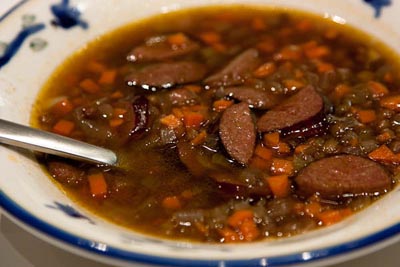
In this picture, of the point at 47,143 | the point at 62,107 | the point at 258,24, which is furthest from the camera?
the point at 258,24

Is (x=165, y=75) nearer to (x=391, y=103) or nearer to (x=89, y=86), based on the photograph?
(x=89, y=86)

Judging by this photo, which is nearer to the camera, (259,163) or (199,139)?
(259,163)

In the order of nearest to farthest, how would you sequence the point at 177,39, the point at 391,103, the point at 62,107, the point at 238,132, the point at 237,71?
the point at 238,132, the point at 391,103, the point at 62,107, the point at 237,71, the point at 177,39

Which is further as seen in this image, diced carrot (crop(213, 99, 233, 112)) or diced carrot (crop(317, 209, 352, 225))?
diced carrot (crop(213, 99, 233, 112))

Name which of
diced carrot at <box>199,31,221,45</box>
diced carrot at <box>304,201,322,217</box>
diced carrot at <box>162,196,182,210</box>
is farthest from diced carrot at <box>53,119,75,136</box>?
diced carrot at <box>304,201,322,217</box>

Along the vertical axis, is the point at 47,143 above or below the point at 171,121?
above

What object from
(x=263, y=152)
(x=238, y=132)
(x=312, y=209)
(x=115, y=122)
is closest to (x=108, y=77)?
(x=115, y=122)

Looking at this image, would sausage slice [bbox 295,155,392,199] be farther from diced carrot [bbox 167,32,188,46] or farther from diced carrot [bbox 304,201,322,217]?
diced carrot [bbox 167,32,188,46]

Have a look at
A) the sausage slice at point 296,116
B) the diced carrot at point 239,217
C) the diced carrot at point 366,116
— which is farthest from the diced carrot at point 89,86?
the diced carrot at point 366,116
